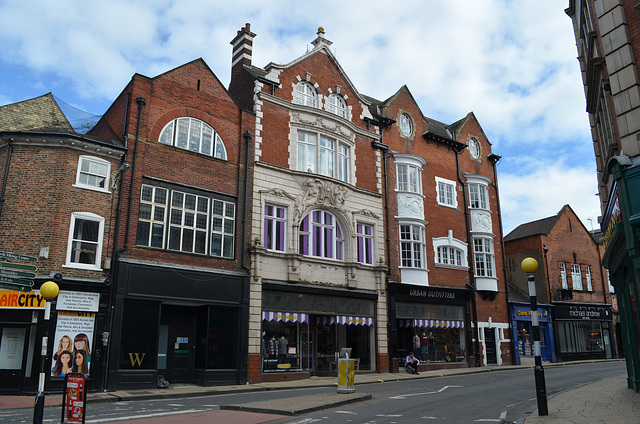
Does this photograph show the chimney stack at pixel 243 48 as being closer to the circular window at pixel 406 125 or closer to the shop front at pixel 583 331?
the circular window at pixel 406 125

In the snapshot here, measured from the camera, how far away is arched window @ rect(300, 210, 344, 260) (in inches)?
958

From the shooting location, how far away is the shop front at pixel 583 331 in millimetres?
36156

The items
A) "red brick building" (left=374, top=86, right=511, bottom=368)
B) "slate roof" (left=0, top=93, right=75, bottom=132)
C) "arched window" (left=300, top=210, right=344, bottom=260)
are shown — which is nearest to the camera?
"slate roof" (left=0, top=93, right=75, bottom=132)

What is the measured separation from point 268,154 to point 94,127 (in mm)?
7863

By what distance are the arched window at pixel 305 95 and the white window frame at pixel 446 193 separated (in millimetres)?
9621

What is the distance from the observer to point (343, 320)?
969 inches

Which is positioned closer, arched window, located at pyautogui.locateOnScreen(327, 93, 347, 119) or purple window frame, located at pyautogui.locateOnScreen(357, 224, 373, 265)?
purple window frame, located at pyautogui.locateOnScreen(357, 224, 373, 265)

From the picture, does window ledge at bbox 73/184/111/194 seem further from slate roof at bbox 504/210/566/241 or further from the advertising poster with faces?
slate roof at bbox 504/210/566/241

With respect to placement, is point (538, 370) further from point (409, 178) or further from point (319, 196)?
point (409, 178)

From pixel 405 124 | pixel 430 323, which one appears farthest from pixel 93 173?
pixel 430 323

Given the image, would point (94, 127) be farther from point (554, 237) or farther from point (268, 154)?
point (554, 237)

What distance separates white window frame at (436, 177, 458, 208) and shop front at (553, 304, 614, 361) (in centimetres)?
1161

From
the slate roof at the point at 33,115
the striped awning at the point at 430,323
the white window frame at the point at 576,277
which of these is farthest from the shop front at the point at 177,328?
the white window frame at the point at 576,277

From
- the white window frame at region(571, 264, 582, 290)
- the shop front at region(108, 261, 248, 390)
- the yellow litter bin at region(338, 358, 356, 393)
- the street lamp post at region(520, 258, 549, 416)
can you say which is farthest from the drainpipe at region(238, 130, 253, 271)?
the white window frame at region(571, 264, 582, 290)
